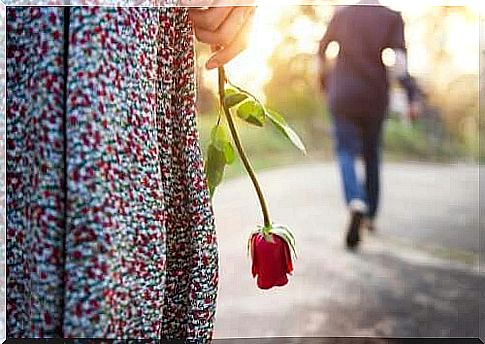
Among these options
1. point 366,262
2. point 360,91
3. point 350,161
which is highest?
point 360,91

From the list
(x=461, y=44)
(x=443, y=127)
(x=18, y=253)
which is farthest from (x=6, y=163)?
(x=443, y=127)

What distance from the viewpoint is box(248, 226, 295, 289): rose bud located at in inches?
35.7

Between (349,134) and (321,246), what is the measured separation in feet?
0.93

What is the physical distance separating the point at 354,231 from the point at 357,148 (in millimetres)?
229

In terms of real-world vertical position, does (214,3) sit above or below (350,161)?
below

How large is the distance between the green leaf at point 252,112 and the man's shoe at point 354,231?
1049mm

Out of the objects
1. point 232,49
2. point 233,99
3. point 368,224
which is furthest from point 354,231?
point 232,49

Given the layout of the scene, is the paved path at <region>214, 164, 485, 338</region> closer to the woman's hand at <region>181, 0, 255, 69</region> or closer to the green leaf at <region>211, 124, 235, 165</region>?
the green leaf at <region>211, 124, 235, 165</region>

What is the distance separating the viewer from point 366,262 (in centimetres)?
185

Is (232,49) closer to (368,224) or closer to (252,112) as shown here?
(252,112)

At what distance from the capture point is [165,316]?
65 cm

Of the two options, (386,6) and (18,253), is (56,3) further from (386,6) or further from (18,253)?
(386,6)

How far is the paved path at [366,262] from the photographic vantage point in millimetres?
1502

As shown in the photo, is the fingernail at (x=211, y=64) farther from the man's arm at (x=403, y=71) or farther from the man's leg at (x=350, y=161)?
the man's leg at (x=350, y=161)
